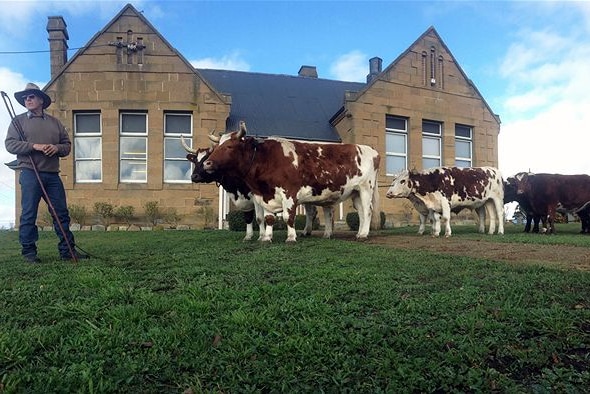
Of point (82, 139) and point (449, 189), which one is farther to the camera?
point (82, 139)

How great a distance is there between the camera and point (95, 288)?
442 centimetres

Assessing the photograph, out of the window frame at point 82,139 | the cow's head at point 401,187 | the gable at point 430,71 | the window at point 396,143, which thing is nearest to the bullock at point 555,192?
the cow's head at point 401,187

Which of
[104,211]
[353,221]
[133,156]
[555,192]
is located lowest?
[353,221]

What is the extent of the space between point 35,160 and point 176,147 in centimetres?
1246

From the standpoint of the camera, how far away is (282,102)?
2284cm

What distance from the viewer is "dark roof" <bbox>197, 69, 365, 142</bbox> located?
2044 cm

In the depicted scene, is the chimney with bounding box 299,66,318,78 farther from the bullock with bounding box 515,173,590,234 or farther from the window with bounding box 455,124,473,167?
the bullock with bounding box 515,173,590,234

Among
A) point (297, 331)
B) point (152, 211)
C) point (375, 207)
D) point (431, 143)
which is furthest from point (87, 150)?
point (297, 331)

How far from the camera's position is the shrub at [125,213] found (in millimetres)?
17350

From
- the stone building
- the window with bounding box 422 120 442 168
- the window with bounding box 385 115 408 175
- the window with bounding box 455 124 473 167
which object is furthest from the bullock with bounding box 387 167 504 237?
the window with bounding box 455 124 473 167

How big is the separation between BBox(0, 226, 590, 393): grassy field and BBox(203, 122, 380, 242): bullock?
12.5ft

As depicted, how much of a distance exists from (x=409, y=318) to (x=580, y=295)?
5.60ft

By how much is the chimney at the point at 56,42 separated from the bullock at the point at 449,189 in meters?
15.9

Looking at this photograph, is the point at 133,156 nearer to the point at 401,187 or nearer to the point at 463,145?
the point at 401,187
